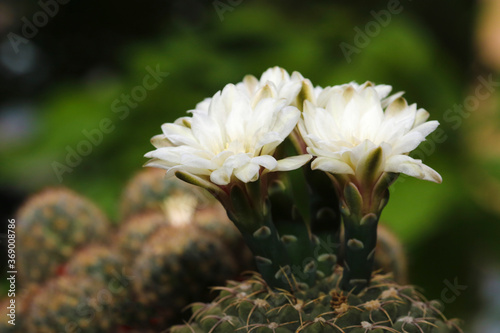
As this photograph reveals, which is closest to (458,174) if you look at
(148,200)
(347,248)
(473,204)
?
(473,204)

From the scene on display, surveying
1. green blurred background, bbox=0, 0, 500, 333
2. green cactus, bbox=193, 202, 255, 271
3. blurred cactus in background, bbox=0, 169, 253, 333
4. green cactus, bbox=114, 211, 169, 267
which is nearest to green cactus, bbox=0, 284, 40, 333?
blurred cactus in background, bbox=0, 169, 253, 333

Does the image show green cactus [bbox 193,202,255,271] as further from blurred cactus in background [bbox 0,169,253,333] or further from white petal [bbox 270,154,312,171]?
white petal [bbox 270,154,312,171]

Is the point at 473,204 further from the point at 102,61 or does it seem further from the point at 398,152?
the point at 102,61

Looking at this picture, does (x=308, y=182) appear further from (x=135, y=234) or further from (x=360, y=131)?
(x=135, y=234)

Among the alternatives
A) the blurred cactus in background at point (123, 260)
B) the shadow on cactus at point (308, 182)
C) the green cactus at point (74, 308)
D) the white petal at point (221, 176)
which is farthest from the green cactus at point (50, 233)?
the white petal at point (221, 176)

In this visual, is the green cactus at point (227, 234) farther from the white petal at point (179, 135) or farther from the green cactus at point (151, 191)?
the white petal at point (179, 135)
